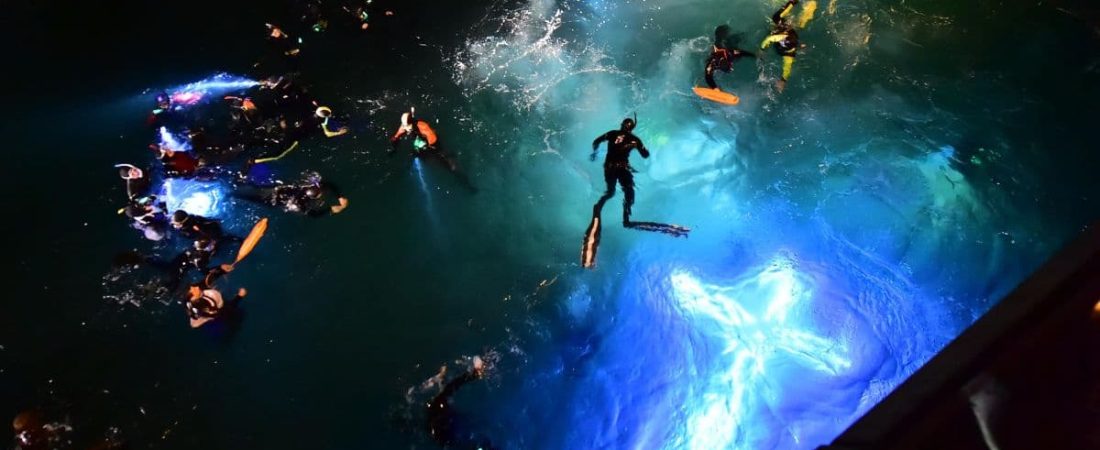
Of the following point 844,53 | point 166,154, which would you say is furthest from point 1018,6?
point 166,154

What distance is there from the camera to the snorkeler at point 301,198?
9.17 m

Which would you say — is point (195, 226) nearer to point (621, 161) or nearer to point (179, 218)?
point (179, 218)

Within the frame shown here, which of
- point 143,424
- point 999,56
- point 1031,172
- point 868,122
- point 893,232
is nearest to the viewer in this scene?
point 143,424

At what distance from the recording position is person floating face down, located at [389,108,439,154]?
9.46 meters

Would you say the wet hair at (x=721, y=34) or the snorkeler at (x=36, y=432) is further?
the wet hair at (x=721, y=34)

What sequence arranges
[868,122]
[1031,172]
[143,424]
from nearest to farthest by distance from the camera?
[143,424] < [1031,172] < [868,122]

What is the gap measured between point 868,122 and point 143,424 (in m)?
12.9

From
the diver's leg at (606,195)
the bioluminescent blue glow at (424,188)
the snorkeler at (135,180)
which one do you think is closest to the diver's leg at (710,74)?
the diver's leg at (606,195)

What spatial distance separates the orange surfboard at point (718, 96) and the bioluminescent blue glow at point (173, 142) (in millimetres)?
10159

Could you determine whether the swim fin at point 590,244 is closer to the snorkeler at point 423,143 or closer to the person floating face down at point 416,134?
the snorkeler at point 423,143

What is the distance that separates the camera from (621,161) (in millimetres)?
8211

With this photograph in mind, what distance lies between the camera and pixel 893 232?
8.65 metres

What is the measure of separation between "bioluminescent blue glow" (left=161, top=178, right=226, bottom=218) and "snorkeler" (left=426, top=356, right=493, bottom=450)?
17.8 feet

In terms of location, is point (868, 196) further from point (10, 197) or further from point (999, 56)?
point (10, 197)
